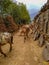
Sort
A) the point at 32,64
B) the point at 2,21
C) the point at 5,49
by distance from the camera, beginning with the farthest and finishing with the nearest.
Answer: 1. the point at 2,21
2. the point at 5,49
3. the point at 32,64

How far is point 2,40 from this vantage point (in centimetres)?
971

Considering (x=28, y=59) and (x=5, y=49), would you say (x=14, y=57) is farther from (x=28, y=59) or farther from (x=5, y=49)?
(x=5, y=49)

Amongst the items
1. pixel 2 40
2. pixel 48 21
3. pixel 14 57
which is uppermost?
pixel 48 21

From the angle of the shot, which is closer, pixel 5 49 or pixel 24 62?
pixel 24 62

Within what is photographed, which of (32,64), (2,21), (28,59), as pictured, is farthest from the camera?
(2,21)

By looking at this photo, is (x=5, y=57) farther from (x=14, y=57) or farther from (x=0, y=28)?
(x=0, y=28)

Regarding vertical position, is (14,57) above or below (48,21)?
below

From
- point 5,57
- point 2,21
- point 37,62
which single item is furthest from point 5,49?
point 2,21

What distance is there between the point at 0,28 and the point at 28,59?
1157 cm

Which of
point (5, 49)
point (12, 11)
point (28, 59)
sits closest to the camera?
point (28, 59)

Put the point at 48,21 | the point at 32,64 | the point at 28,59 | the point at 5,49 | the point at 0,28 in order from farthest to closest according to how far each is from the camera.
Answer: the point at 0,28 → the point at 48,21 → the point at 5,49 → the point at 28,59 → the point at 32,64

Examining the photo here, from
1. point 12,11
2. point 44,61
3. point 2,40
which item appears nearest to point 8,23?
point 12,11

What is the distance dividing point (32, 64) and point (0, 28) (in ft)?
40.7

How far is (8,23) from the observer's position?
23609 mm
